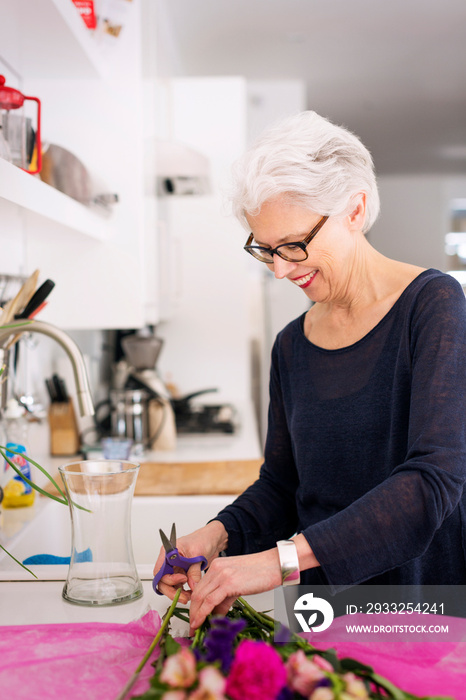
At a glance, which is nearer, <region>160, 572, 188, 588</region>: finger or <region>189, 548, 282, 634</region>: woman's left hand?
<region>189, 548, 282, 634</region>: woman's left hand

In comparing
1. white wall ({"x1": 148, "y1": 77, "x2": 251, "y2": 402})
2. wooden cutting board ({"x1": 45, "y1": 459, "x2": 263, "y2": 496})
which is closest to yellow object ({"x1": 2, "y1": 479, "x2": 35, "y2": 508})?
wooden cutting board ({"x1": 45, "y1": 459, "x2": 263, "y2": 496})

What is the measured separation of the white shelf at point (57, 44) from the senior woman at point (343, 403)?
54 centimetres

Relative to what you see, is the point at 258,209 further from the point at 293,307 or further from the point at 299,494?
the point at 293,307

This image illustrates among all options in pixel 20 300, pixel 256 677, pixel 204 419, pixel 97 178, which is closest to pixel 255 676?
pixel 256 677

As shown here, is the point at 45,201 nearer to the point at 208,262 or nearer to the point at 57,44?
the point at 57,44

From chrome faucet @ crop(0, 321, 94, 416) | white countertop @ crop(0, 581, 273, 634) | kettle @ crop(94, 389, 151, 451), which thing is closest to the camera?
white countertop @ crop(0, 581, 273, 634)

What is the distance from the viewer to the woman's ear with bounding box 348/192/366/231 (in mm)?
1124

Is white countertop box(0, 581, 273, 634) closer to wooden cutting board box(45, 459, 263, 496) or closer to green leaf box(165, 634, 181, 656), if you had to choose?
green leaf box(165, 634, 181, 656)

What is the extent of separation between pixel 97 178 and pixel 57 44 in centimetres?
42

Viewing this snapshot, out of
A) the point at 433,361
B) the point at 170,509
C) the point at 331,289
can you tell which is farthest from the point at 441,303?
the point at 170,509

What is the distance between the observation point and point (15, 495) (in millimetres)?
1527

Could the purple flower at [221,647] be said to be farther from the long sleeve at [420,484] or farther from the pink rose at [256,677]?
the long sleeve at [420,484]

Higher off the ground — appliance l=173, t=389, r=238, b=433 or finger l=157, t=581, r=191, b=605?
finger l=157, t=581, r=191, b=605

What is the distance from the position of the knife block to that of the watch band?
A: 4.90 ft
